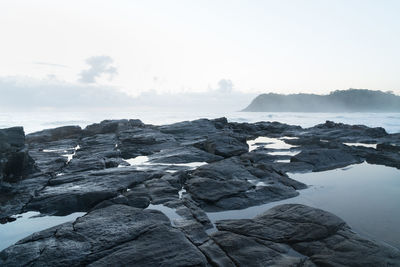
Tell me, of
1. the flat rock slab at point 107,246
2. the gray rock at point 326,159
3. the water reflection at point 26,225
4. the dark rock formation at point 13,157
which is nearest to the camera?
the flat rock slab at point 107,246

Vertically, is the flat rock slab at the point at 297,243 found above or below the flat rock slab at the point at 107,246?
below

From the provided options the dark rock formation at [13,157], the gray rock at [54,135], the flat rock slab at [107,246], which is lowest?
the gray rock at [54,135]

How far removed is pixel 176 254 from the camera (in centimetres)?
655

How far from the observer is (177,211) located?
10.5 meters

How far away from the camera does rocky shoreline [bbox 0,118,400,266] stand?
6.67 meters

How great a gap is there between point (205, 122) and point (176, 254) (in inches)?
1287

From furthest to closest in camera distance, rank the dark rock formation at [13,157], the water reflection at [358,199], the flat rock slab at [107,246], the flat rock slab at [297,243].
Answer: the dark rock formation at [13,157], the water reflection at [358,199], the flat rock slab at [297,243], the flat rock slab at [107,246]

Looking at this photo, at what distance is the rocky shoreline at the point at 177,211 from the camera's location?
21.9ft

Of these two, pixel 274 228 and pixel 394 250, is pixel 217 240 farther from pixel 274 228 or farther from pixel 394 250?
pixel 394 250

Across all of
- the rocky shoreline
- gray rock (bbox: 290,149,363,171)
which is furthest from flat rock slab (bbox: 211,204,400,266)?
gray rock (bbox: 290,149,363,171)

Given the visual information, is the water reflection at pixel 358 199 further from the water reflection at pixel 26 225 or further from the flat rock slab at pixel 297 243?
the water reflection at pixel 26 225

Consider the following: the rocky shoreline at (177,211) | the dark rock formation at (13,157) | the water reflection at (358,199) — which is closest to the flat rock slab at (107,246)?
the rocky shoreline at (177,211)

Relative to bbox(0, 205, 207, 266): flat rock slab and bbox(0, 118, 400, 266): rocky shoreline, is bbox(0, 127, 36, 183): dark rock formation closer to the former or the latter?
bbox(0, 118, 400, 266): rocky shoreline

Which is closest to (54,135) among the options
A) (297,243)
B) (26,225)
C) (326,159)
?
(26,225)
